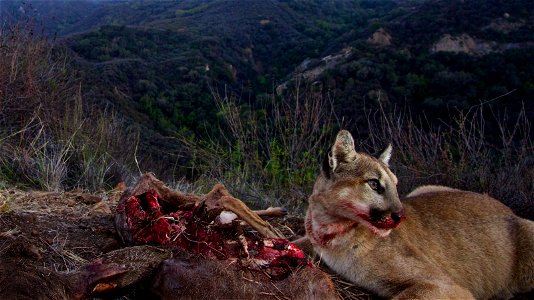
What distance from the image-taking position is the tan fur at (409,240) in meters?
3.95

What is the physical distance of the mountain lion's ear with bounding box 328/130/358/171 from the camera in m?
4.11

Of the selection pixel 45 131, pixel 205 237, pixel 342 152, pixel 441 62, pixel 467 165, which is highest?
pixel 342 152

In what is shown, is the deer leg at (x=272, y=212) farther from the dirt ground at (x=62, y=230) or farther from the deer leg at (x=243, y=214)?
the deer leg at (x=243, y=214)

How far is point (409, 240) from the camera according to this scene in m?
4.23

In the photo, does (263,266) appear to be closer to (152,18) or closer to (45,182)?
(45,182)

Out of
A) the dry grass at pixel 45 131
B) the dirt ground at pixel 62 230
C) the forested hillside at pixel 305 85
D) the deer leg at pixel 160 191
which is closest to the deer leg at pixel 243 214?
the deer leg at pixel 160 191

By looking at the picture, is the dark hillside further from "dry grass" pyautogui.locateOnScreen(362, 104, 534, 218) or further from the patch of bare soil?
the patch of bare soil

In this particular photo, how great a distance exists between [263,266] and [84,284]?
107 centimetres

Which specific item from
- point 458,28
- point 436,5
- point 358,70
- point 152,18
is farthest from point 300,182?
point 152,18

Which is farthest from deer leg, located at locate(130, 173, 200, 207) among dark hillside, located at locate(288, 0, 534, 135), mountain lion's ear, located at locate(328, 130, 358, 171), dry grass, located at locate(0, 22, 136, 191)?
dark hillside, located at locate(288, 0, 534, 135)

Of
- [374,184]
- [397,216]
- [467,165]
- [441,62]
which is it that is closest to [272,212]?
[374,184]

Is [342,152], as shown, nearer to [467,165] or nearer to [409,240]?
[409,240]

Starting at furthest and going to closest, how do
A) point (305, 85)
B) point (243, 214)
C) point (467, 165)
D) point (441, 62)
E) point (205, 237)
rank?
point (441, 62)
point (305, 85)
point (467, 165)
point (243, 214)
point (205, 237)

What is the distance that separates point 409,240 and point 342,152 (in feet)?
2.85
